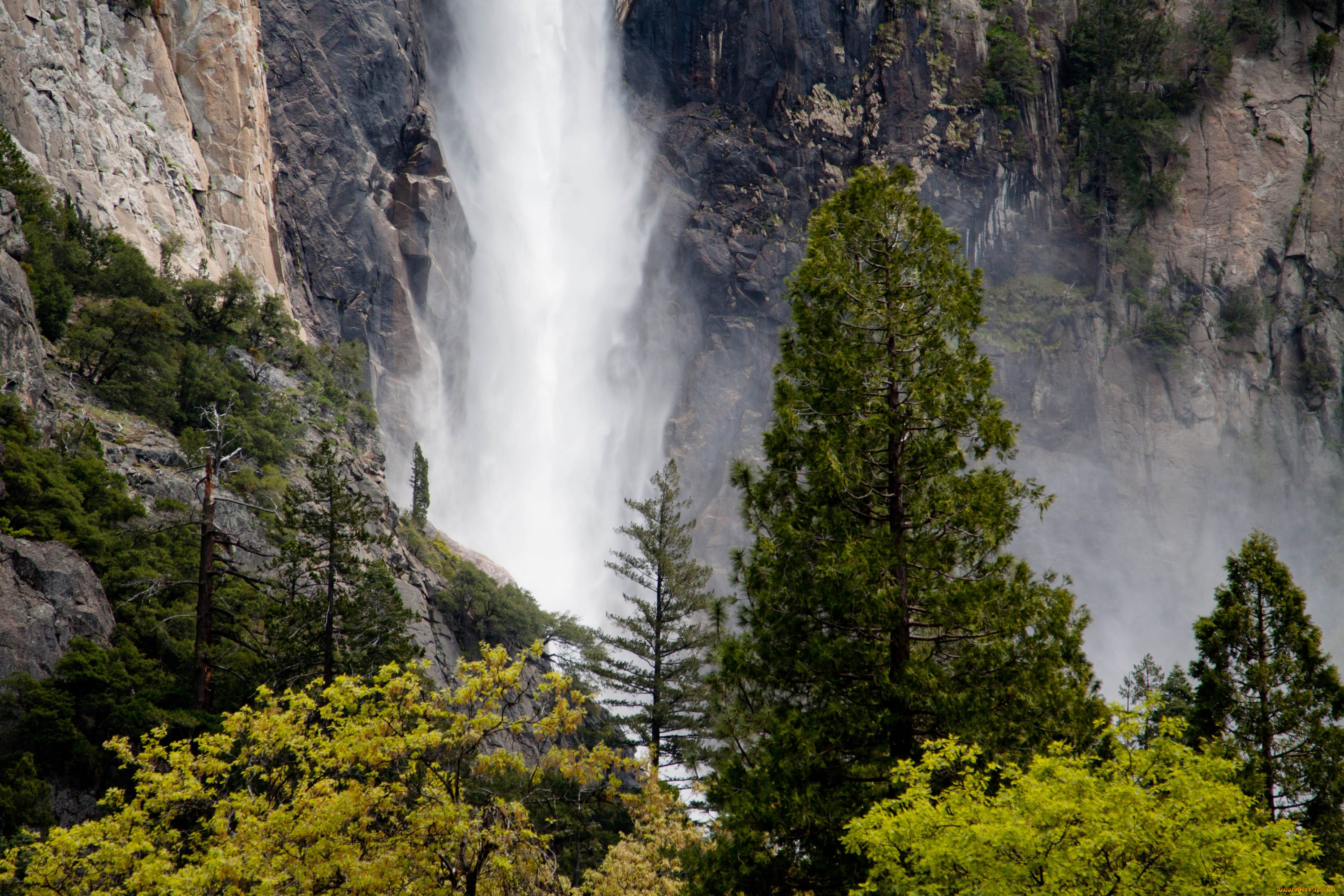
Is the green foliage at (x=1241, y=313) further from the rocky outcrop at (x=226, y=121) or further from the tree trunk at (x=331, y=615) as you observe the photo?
the tree trunk at (x=331, y=615)

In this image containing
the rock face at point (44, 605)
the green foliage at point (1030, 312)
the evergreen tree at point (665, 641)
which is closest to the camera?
the rock face at point (44, 605)

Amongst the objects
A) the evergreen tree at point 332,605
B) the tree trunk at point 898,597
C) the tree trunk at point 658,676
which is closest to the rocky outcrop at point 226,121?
the evergreen tree at point 332,605

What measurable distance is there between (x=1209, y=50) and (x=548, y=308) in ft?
203

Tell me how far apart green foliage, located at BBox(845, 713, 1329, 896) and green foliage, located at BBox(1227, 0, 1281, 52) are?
9460cm

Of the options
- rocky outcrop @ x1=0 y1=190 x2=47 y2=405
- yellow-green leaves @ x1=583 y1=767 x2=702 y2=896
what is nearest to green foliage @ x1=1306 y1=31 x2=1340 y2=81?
yellow-green leaves @ x1=583 y1=767 x2=702 y2=896

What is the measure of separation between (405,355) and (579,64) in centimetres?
3413

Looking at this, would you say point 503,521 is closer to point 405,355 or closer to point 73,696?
point 405,355

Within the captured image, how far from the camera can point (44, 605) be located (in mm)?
16656

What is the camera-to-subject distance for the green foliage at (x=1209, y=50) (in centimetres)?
7731

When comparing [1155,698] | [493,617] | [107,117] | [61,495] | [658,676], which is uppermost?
[107,117]

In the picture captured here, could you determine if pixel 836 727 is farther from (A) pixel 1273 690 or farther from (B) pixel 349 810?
(A) pixel 1273 690

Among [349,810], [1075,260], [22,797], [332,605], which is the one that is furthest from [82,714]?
[1075,260]

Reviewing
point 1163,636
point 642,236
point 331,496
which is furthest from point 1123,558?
point 331,496

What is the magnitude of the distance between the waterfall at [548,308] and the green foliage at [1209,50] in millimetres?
49658
